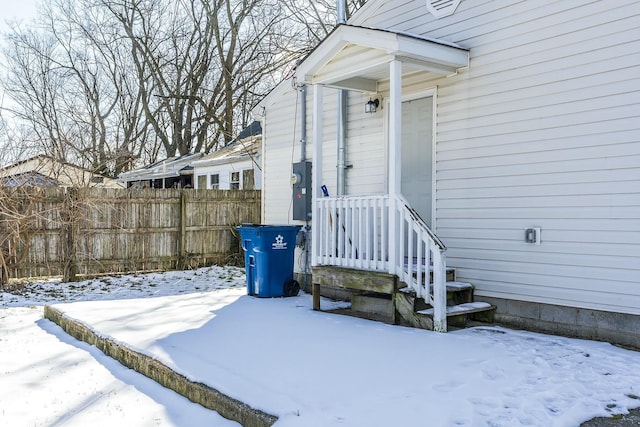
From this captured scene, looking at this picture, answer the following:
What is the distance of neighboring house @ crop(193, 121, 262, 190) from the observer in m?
14.2

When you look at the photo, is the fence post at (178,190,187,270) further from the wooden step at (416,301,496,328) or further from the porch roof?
the wooden step at (416,301,496,328)

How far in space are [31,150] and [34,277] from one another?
4.48 metres

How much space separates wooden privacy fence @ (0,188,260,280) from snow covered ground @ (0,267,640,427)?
348 centimetres

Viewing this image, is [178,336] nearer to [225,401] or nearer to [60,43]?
[225,401]

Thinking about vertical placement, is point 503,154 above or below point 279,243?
above

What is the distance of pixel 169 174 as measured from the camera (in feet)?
60.6

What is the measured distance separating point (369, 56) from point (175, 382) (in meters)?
3.96

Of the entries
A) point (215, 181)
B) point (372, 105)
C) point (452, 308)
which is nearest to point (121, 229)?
point (215, 181)

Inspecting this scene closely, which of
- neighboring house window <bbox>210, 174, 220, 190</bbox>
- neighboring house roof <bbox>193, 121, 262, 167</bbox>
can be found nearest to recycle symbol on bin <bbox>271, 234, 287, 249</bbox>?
neighboring house roof <bbox>193, 121, 262, 167</bbox>

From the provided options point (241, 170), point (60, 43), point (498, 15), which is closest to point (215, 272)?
point (241, 170)

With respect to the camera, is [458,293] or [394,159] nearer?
[394,159]

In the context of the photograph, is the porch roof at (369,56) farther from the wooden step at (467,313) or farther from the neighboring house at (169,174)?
the neighboring house at (169,174)

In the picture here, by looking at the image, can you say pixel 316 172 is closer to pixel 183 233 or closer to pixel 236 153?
pixel 183 233

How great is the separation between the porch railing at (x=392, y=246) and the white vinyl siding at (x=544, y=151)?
777 mm
